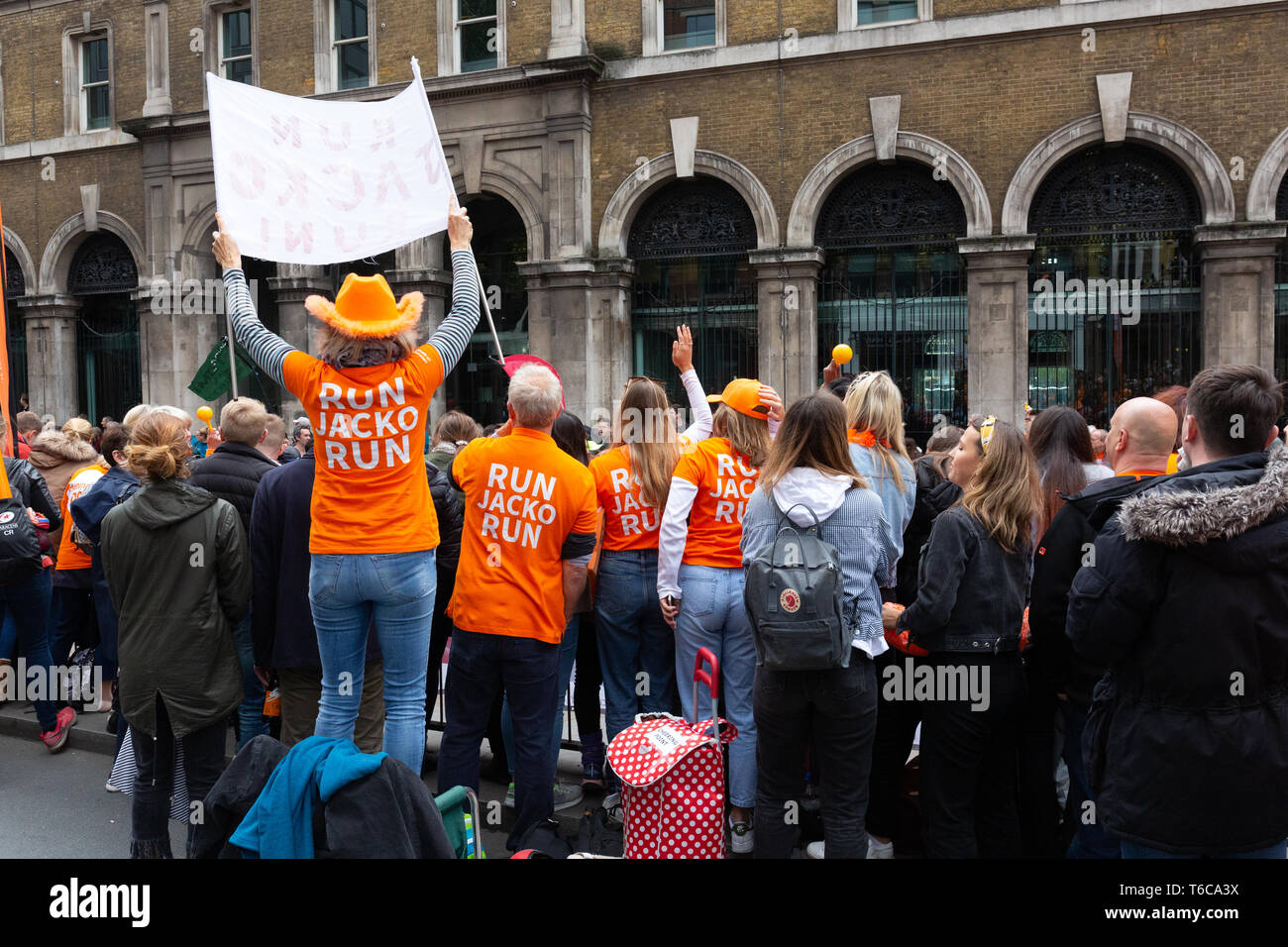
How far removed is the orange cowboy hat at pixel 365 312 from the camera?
3850 mm

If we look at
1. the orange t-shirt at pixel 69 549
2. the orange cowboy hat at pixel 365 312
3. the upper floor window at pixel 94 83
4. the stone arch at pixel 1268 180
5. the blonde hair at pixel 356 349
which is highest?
the upper floor window at pixel 94 83

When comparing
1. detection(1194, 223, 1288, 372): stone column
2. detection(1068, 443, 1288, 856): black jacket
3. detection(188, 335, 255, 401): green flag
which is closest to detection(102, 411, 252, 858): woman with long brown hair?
detection(1068, 443, 1288, 856): black jacket

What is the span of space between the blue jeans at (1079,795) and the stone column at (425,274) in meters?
14.5

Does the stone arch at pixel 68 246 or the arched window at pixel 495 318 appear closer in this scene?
the arched window at pixel 495 318

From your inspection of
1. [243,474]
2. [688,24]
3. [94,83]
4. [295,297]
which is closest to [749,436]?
[243,474]

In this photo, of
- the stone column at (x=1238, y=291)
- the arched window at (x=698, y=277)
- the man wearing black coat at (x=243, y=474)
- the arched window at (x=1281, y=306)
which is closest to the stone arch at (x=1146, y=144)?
the stone column at (x=1238, y=291)

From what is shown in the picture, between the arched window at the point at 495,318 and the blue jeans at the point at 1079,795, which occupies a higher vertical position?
the arched window at the point at 495,318

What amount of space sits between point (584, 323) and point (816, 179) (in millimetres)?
4444

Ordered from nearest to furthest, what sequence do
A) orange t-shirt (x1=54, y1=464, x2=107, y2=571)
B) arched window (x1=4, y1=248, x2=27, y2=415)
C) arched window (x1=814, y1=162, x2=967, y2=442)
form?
orange t-shirt (x1=54, y1=464, x2=107, y2=571) → arched window (x1=814, y1=162, x2=967, y2=442) → arched window (x1=4, y1=248, x2=27, y2=415)

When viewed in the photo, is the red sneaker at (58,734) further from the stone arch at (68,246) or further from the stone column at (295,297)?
the stone arch at (68,246)

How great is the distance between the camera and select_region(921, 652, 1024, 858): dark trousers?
3846 mm

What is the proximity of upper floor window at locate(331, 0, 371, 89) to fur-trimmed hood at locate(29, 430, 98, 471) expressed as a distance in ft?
42.5

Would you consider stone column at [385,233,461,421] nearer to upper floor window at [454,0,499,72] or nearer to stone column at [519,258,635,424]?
stone column at [519,258,635,424]

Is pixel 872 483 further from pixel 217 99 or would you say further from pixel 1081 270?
pixel 1081 270
